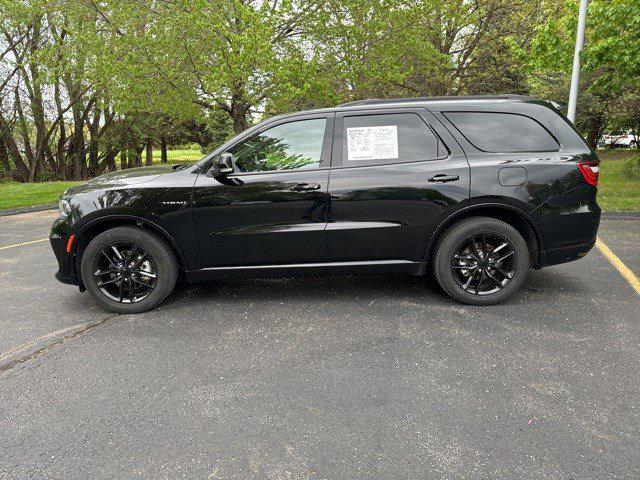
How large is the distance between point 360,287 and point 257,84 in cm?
958

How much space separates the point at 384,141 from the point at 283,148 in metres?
0.91

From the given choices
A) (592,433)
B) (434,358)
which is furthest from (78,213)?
Result: (592,433)

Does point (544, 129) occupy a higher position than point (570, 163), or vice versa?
point (544, 129)

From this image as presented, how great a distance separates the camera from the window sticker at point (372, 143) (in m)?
3.79

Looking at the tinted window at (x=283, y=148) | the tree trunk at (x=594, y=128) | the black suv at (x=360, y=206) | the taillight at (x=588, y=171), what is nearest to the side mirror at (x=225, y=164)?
the black suv at (x=360, y=206)

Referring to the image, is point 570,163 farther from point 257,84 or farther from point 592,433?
point 257,84

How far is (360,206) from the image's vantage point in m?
3.73

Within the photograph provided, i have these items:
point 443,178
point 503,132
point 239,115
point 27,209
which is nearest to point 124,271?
point 443,178

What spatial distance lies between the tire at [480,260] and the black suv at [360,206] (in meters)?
0.01

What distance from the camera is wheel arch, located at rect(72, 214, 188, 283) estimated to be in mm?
3777

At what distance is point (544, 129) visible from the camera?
3789 millimetres

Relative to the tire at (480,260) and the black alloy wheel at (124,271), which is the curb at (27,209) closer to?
the black alloy wheel at (124,271)

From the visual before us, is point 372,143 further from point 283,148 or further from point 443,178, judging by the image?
point 283,148

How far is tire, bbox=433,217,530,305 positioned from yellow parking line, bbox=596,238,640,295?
1.39 meters
